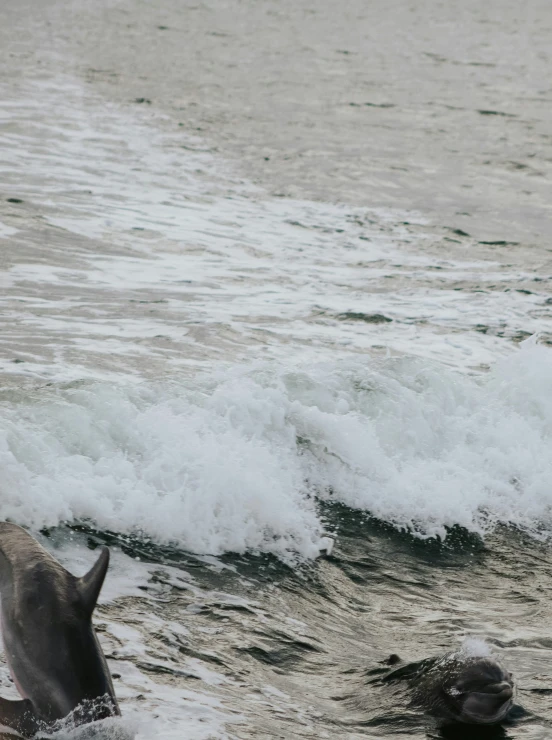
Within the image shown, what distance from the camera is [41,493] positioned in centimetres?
804

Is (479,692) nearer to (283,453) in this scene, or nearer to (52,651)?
(52,651)

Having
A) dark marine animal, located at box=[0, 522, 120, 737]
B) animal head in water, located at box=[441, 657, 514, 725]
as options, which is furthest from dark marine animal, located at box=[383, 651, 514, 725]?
dark marine animal, located at box=[0, 522, 120, 737]

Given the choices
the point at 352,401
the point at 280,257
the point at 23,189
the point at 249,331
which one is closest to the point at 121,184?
the point at 23,189

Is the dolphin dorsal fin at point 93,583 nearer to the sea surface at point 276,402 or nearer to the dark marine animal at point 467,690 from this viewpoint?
the sea surface at point 276,402

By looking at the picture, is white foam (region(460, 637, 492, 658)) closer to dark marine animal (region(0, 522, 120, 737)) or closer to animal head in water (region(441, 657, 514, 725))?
animal head in water (region(441, 657, 514, 725))

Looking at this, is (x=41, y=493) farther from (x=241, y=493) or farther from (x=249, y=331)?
(x=249, y=331)

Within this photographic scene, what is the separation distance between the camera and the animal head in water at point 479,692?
19.0 ft

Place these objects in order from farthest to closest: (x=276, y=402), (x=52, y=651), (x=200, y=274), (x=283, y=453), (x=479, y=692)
Result: (x=200, y=274)
(x=276, y=402)
(x=283, y=453)
(x=479, y=692)
(x=52, y=651)

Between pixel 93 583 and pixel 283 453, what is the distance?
505 cm

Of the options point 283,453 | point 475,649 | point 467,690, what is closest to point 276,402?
point 283,453

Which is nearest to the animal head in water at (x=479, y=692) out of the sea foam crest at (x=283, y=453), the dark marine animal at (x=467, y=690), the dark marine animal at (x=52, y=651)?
the dark marine animal at (x=467, y=690)

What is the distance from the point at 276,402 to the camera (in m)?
10.2

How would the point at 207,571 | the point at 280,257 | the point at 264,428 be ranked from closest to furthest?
the point at 207,571 → the point at 264,428 → the point at 280,257

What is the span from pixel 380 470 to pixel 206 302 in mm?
4326
